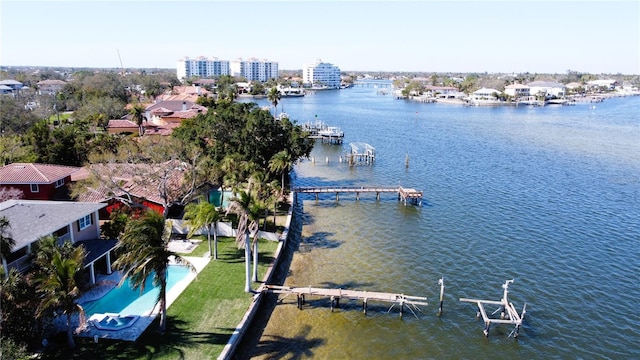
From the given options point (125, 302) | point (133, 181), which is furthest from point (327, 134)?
point (125, 302)

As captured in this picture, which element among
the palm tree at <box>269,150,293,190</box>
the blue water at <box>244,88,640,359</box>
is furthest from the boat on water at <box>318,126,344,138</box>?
the palm tree at <box>269,150,293,190</box>

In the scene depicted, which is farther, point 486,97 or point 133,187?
point 486,97

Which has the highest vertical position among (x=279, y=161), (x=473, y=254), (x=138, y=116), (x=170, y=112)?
(x=138, y=116)

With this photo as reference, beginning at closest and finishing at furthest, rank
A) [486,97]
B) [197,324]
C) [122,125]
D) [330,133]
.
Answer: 1. [197,324]
2. [122,125]
3. [330,133]
4. [486,97]

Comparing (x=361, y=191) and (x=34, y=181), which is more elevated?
(x=34, y=181)

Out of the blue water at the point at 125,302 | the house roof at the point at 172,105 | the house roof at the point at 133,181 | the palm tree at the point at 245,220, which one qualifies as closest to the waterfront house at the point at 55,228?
the blue water at the point at 125,302

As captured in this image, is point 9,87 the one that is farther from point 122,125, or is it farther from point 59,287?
point 59,287

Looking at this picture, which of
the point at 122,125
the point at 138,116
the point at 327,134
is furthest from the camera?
the point at 327,134

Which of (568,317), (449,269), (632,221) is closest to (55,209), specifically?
(449,269)
